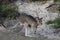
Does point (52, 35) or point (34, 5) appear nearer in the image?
point (52, 35)

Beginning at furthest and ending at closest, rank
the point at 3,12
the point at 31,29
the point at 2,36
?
the point at 3,12, the point at 31,29, the point at 2,36

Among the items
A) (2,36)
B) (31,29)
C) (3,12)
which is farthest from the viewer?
(3,12)

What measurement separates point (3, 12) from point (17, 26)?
470 mm

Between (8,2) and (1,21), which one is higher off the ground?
(8,2)

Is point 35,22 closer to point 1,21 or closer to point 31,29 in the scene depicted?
point 31,29

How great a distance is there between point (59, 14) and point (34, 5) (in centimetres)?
58

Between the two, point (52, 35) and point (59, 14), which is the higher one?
point (59, 14)

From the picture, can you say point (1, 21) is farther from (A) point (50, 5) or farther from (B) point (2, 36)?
(A) point (50, 5)

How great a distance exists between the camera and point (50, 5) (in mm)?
4914

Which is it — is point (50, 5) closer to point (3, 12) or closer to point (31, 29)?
point (31, 29)

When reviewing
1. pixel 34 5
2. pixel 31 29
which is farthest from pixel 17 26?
pixel 34 5

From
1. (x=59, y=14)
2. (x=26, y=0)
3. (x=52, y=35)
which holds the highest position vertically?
(x=26, y=0)

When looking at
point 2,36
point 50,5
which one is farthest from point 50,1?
point 2,36

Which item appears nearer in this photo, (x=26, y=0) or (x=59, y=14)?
(x=59, y=14)
